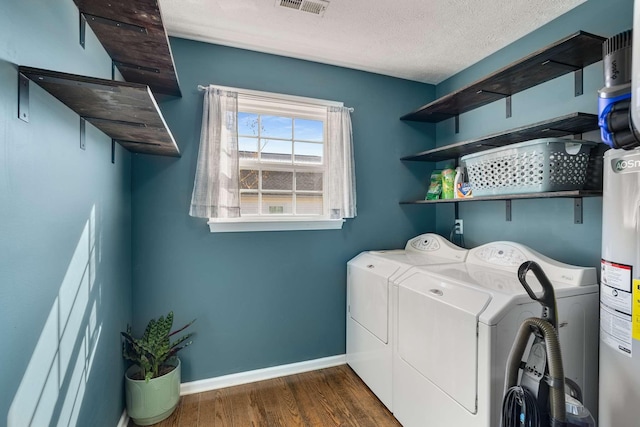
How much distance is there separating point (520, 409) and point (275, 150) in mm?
2142

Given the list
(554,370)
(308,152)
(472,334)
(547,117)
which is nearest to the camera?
(554,370)

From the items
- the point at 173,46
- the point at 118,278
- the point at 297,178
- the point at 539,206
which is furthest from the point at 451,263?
the point at 173,46

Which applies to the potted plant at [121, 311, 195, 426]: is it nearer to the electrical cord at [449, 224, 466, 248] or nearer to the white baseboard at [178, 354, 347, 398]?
the white baseboard at [178, 354, 347, 398]

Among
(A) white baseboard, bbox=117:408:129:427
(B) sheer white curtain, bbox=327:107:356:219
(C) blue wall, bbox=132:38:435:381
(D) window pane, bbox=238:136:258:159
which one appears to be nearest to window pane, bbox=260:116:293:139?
(D) window pane, bbox=238:136:258:159

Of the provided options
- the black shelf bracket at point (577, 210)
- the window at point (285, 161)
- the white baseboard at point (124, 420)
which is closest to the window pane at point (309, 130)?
the window at point (285, 161)

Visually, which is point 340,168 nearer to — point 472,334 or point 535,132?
point 535,132

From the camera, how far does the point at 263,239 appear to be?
236cm

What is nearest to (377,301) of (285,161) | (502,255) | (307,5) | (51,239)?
(502,255)

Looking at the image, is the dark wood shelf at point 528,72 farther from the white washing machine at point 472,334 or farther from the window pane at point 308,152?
the white washing machine at point 472,334

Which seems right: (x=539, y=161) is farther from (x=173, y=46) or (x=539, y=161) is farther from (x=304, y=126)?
(x=173, y=46)

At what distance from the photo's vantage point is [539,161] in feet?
5.21

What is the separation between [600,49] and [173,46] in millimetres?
2561

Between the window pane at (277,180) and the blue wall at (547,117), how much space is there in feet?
4.90

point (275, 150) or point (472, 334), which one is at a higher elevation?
point (275, 150)
